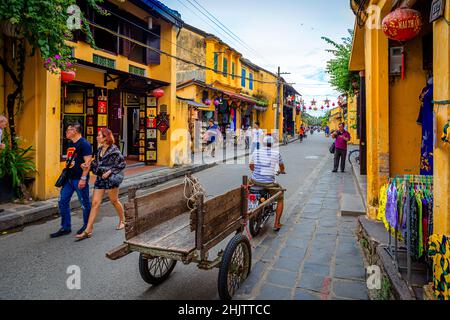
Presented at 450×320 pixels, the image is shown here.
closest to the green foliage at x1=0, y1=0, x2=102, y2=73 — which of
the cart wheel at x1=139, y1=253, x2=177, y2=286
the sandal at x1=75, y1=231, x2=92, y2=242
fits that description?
the sandal at x1=75, y1=231, x2=92, y2=242

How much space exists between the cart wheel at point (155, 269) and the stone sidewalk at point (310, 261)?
3.13ft

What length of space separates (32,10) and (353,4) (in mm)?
5985

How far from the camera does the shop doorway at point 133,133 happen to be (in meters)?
16.3

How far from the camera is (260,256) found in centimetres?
509

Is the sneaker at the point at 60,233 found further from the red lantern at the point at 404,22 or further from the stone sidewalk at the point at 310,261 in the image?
the red lantern at the point at 404,22

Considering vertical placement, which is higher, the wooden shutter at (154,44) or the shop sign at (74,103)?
the wooden shutter at (154,44)

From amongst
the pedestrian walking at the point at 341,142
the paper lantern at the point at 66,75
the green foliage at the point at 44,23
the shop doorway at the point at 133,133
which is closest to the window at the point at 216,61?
the shop doorway at the point at 133,133

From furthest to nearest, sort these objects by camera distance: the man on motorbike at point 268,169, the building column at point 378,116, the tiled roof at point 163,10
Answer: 1. the tiled roof at point 163,10
2. the man on motorbike at point 268,169
3. the building column at point 378,116

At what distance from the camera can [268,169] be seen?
6480mm

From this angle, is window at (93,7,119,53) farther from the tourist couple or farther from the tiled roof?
the tourist couple

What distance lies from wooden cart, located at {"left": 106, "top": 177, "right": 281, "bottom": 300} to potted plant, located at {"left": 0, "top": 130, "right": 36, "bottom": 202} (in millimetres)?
5054

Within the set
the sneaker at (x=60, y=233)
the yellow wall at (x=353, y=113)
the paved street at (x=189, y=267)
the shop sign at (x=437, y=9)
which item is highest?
the yellow wall at (x=353, y=113)

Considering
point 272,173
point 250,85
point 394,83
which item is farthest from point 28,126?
point 250,85

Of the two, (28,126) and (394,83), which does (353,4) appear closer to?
(394,83)
